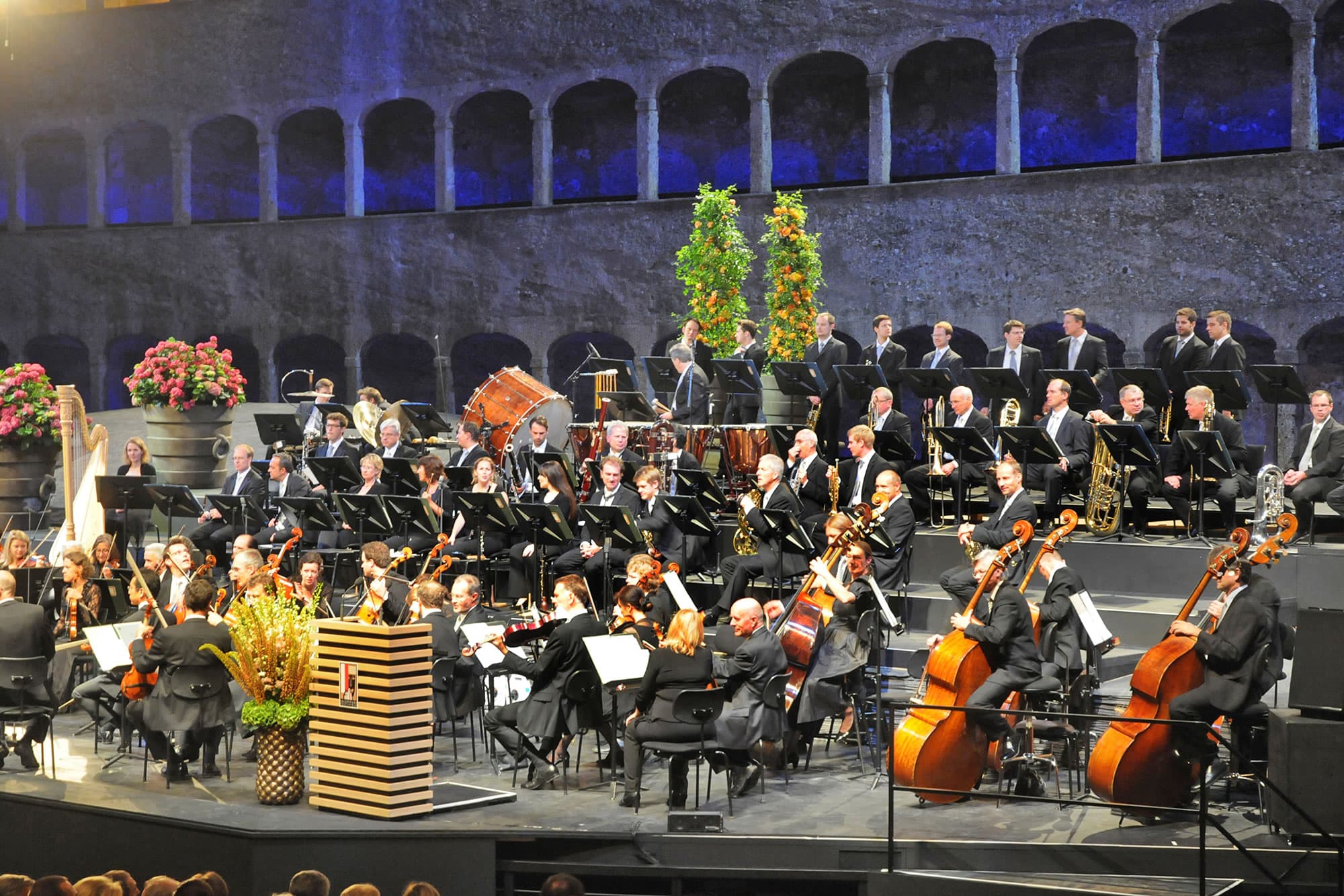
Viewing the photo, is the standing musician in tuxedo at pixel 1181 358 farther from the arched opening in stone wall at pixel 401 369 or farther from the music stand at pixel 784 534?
the arched opening in stone wall at pixel 401 369

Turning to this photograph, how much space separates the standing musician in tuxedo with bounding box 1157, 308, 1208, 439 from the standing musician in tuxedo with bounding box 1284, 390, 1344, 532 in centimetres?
116

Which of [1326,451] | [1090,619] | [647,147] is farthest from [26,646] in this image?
[647,147]

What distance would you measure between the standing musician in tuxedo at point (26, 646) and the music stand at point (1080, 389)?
679cm

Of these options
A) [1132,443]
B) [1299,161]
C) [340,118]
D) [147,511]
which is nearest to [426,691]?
[1132,443]

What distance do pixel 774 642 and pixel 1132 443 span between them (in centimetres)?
342

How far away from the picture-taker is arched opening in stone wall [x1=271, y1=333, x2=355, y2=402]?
23578 millimetres

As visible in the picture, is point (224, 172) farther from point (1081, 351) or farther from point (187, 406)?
point (1081, 351)

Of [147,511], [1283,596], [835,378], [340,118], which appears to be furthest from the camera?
[340,118]

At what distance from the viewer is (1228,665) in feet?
24.5

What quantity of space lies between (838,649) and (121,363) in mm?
18084

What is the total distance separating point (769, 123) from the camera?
65.8ft

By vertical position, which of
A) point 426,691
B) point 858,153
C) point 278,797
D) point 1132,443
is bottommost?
point 278,797

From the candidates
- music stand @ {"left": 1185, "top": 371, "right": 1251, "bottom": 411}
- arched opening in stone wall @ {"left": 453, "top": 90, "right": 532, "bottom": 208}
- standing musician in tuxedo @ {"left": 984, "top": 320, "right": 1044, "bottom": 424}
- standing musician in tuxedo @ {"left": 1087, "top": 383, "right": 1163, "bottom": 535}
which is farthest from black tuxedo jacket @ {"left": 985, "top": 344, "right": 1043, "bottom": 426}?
arched opening in stone wall @ {"left": 453, "top": 90, "right": 532, "bottom": 208}

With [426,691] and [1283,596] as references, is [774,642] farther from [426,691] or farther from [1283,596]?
[1283,596]
